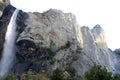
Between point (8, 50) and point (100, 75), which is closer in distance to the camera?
point (100, 75)

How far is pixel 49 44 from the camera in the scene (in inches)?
2584

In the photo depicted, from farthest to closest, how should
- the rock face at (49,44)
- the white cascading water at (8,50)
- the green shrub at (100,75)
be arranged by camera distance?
1. the white cascading water at (8,50)
2. the rock face at (49,44)
3. the green shrub at (100,75)

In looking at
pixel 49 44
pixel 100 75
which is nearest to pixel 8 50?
pixel 49 44

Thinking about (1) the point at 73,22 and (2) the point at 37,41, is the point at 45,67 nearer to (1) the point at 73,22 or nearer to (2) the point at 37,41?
(2) the point at 37,41

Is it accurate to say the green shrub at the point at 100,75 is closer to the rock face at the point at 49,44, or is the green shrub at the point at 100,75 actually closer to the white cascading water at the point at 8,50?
the rock face at the point at 49,44

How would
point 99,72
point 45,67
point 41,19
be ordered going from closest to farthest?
point 99,72 → point 45,67 → point 41,19

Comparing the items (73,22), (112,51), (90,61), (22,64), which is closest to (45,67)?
(22,64)

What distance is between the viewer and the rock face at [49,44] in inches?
2485

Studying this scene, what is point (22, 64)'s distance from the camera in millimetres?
63312

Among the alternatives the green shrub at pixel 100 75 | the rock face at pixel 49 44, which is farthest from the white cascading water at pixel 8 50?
the green shrub at pixel 100 75

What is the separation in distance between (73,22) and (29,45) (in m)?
12.5

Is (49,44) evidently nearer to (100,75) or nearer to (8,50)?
(8,50)

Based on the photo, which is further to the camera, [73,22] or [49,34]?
[73,22]

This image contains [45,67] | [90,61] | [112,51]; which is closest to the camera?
[45,67]
